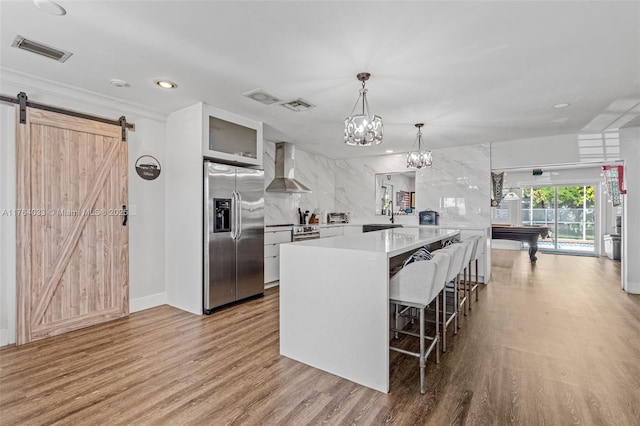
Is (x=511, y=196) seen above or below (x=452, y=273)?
above

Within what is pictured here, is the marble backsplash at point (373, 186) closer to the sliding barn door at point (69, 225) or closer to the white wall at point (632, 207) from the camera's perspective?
the white wall at point (632, 207)

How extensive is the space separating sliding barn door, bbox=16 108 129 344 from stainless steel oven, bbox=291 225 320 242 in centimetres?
239

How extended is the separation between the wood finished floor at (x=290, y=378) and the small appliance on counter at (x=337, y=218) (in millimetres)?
3745

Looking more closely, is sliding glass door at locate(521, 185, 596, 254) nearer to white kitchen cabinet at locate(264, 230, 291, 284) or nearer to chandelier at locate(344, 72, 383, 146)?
white kitchen cabinet at locate(264, 230, 291, 284)

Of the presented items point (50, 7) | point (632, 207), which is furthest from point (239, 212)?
point (632, 207)

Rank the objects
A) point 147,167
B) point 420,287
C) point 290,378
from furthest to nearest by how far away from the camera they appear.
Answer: point 147,167 < point 290,378 < point 420,287

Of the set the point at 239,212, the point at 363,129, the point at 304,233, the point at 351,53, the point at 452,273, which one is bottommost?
the point at 452,273

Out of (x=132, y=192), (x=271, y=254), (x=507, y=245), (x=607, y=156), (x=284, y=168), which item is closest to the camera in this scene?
(x=132, y=192)

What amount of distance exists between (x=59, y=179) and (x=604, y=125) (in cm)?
673

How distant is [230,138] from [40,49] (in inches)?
73.4

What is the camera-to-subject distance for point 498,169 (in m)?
5.45

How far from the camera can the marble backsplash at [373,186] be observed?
557cm

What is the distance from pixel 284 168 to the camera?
18.3 feet

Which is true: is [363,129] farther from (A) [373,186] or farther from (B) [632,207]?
(B) [632,207]
